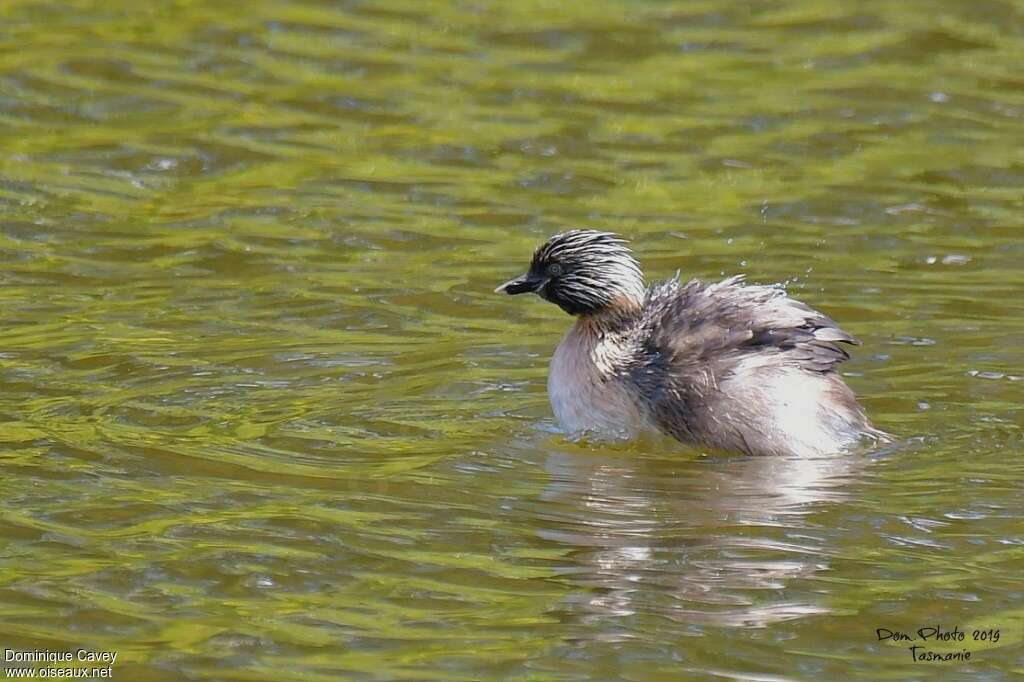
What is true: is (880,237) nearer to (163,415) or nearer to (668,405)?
(668,405)

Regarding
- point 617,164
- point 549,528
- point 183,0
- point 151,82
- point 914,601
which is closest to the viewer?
point 914,601

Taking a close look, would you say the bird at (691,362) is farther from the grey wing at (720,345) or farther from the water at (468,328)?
the water at (468,328)

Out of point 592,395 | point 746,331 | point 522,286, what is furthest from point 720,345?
point 522,286

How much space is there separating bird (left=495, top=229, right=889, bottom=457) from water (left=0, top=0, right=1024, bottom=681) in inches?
6.7

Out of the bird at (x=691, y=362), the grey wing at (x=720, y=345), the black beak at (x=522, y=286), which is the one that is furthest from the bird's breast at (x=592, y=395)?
the black beak at (x=522, y=286)

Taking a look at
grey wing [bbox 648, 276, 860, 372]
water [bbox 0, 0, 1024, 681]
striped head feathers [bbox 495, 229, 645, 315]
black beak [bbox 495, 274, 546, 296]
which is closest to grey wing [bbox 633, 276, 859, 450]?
grey wing [bbox 648, 276, 860, 372]

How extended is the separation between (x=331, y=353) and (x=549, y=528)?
2.91 m

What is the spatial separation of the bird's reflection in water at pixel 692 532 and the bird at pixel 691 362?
0.18 m

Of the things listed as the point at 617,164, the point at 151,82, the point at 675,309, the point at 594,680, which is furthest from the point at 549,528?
the point at 151,82

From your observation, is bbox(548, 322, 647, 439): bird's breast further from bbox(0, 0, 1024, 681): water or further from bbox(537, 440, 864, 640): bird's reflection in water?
bbox(537, 440, 864, 640): bird's reflection in water

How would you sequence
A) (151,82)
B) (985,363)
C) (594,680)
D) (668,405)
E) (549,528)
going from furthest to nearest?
(151,82) < (985,363) < (668,405) < (549,528) < (594,680)

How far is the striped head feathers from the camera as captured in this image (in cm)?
1015

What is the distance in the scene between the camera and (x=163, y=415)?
9.56m

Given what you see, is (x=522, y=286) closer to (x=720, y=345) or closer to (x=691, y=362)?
(x=691, y=362)
